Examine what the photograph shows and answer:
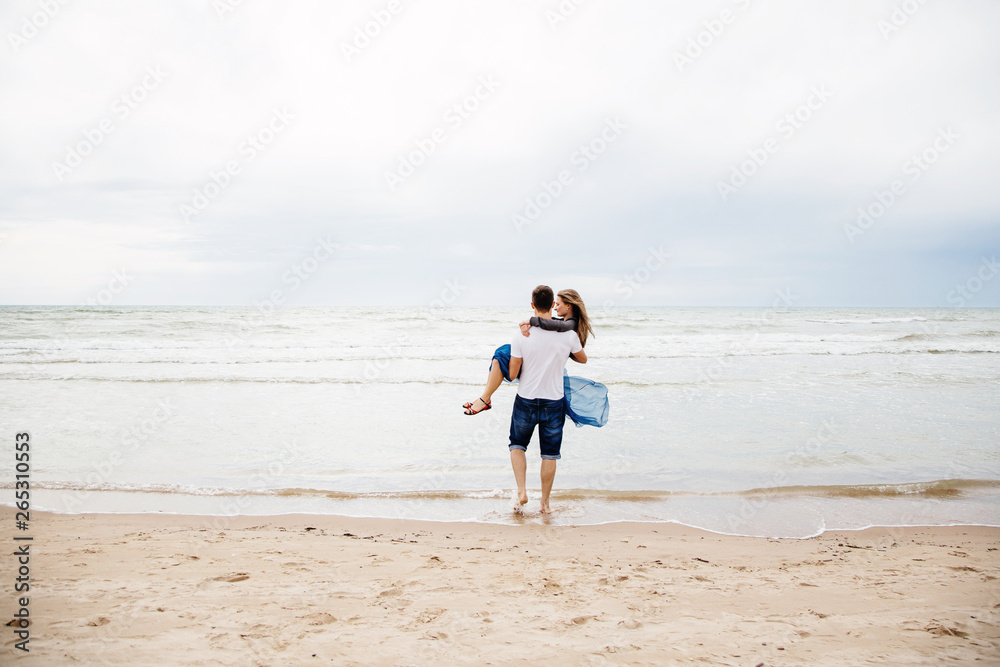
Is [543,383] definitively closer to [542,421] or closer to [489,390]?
[542,421]

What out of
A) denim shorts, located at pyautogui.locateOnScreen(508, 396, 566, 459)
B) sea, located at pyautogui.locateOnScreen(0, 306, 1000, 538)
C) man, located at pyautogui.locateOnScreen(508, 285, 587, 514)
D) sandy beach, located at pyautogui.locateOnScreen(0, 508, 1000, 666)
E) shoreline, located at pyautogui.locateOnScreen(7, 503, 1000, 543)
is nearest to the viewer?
sandy beach, located at pyautogui.locateOnScreen(0, 508, 1000, 666)

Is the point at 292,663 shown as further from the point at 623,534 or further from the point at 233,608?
the point at 623,534

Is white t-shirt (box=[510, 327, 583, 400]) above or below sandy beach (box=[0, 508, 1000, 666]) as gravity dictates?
above

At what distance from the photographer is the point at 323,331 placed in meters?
30.0

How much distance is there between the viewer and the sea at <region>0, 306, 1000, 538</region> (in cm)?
547

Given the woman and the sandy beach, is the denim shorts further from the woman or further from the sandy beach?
the sandy beach

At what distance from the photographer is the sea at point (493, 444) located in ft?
18.0

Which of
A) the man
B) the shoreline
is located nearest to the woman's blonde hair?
the man

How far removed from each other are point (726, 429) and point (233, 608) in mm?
7463

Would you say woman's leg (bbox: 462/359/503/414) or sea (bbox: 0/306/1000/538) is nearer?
woman's leg (bbox: 462/359/503/414)

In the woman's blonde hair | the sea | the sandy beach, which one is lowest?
the sandy beach

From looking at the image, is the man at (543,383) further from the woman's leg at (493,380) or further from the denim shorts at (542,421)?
the woman's leg at (493,380)

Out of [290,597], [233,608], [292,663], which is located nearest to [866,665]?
[292,663]

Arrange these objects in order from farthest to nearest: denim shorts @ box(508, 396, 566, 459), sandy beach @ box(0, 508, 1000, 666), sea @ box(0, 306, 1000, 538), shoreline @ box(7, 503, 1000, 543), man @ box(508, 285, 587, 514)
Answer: sea @ box(0, 306, 1000, 538)
denim shorts @ box(508, 396, 566, 459)
man @ box(508, 285, 587, 514)
shoreline @ box(7, 503, 1000, 543)
sandy beach @ box(0, 508, 1000, 666)
